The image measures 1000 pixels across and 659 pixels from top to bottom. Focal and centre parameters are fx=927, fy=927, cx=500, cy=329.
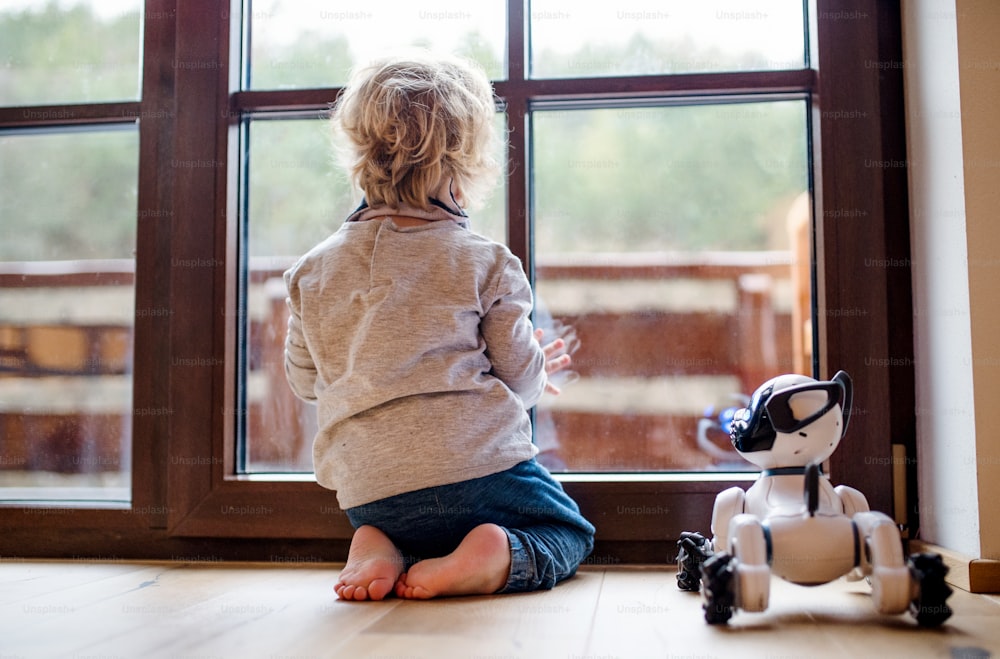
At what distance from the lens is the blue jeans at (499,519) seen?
126cm

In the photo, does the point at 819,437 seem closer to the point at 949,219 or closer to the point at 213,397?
the point at 949,219

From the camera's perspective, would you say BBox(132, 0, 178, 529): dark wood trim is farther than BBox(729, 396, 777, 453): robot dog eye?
Yes

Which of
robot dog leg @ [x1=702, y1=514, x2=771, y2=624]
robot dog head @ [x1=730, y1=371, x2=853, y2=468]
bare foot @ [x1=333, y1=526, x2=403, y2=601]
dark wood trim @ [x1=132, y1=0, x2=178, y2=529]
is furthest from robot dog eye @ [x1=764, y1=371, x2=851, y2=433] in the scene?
dark wood trim @ [x1=132, y1=0, x2=178, y2=529]

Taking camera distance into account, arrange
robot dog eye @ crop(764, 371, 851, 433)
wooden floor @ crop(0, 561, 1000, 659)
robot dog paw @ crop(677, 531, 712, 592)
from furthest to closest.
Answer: robot dog paw @ crop(677, 531, 712, 592)
robot dog eye @ crop(764, 371, 851, 433)
wooden floor @ crop(0, 561, 1000, 659)

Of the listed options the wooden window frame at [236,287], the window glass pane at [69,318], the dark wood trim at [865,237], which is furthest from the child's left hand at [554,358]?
the window glass pane at [69,318]

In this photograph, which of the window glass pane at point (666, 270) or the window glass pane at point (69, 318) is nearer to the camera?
the window glass pane at point (666, 270)

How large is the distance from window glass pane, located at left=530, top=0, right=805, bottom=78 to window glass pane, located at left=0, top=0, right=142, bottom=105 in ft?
2.40

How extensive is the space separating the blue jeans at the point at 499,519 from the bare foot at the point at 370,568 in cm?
3

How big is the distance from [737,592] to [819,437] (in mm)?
246

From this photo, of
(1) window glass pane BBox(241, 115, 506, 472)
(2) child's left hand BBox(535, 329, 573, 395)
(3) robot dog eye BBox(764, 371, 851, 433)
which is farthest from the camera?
(1) window glass pane BBox(241, 115, 506, 472)

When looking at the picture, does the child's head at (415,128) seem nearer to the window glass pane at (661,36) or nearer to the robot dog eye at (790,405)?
the window glass pane at (661,36)

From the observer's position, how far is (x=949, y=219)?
129 cm

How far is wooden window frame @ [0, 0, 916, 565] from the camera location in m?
1.44

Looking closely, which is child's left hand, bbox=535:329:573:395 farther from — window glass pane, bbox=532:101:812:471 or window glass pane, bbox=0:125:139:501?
window glass pane, bbox=0:125:139:501
